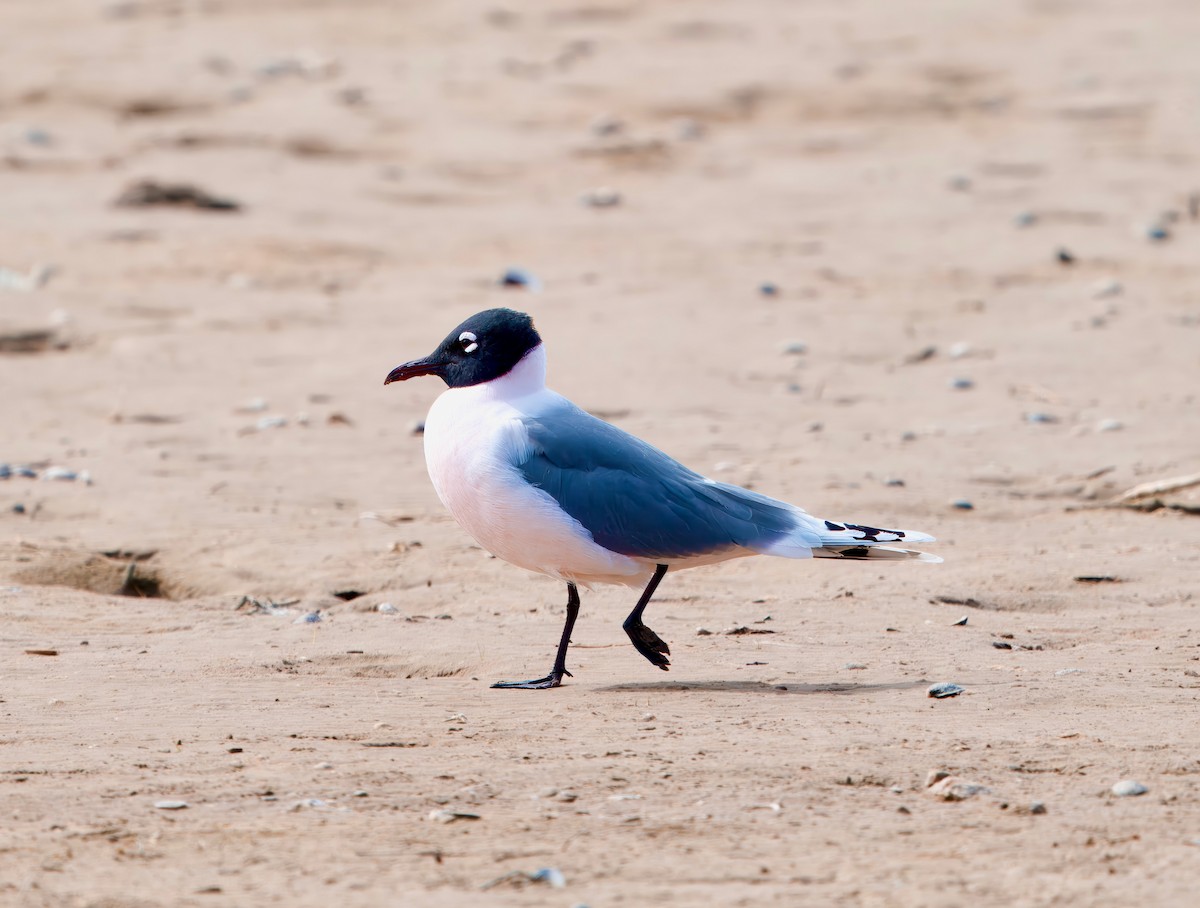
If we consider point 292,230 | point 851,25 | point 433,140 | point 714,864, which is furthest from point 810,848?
point 851,25

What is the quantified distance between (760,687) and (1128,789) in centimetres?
111

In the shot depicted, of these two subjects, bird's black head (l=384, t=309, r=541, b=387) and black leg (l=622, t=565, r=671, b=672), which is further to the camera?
bird's black head (l=384, t=309, r=541, b=387)

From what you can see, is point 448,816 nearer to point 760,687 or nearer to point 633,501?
point 760,687

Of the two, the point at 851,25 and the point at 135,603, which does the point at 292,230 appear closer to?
the point at 135,603

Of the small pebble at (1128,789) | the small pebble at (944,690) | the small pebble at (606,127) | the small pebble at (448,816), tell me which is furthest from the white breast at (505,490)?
the small pebble at (606,127)

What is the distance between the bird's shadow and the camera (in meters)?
4.57

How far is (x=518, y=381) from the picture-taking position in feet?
16.4

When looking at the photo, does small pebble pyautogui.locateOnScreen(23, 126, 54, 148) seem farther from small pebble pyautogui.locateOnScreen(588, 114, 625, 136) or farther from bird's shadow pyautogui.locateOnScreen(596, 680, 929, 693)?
bird's shadow pyautogui.locateOnScreen(596, 680, 929, 693)

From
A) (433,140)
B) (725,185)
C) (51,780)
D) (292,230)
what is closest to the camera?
(51,780)

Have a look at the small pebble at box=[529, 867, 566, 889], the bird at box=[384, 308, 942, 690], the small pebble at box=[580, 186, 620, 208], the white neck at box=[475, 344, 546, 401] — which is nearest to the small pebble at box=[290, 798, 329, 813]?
the small pebble at box=[529, 867, 566, 889]

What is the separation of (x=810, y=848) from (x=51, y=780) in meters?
1.63

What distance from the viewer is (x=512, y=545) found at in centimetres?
481

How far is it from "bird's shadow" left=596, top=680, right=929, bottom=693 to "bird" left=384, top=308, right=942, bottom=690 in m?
0.11

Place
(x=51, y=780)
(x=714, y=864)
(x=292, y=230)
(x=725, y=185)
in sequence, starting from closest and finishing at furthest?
(x=714, y=864) → (x=51, y=780) → (x=292, y=230) → (x=725, y=185)
